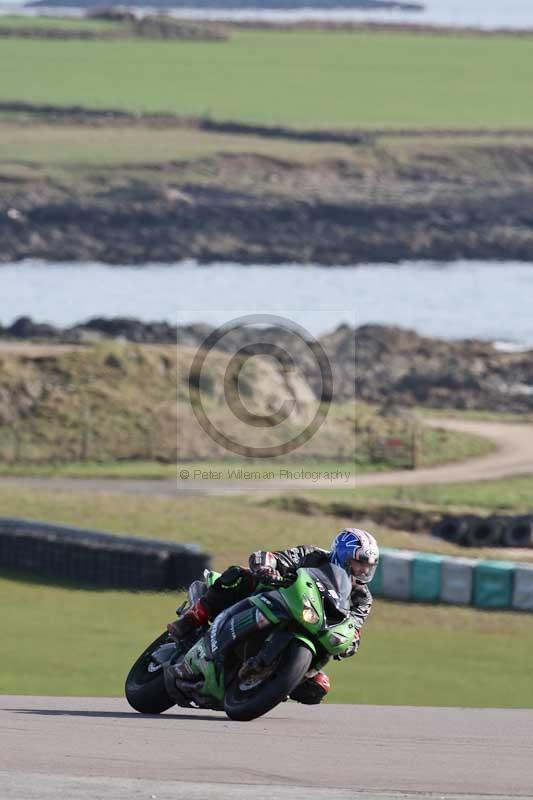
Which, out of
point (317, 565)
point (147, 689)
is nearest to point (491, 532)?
point (147, 689)

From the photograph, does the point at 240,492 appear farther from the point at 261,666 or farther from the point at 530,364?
the point at 261,666

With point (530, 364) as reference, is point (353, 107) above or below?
above

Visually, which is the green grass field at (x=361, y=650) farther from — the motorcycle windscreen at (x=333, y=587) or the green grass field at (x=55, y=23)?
the green grass field at (x=55, y=23)

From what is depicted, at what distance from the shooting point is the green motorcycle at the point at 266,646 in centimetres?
1141

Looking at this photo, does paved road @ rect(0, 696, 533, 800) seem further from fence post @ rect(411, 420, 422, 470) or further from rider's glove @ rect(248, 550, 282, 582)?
fence post @ rect(411, 420, 422, 470)

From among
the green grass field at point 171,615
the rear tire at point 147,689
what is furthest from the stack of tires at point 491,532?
the rear tire at point 147,689

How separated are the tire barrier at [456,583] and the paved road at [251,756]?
1309 cm

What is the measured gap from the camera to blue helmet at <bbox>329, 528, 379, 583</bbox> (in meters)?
11.7

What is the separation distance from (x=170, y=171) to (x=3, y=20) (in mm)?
60435

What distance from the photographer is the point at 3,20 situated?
518 feet

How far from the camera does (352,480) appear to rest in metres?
45.2

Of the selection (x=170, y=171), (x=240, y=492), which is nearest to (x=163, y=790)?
(x=240, y=492)

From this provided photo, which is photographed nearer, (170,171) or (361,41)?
(170,171)

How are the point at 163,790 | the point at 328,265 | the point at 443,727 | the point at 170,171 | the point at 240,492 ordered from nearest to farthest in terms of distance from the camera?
the point at 163,790
the point at 443,727
the point at 240,492
the point at 328,265
the point at 170,171
